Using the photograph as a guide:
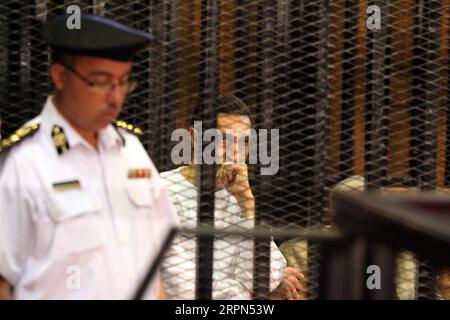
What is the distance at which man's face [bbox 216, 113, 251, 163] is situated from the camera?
215cm

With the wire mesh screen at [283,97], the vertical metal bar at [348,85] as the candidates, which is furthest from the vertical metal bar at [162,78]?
the vertical metal bar at [348,85]

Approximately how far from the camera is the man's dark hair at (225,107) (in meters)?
2.15

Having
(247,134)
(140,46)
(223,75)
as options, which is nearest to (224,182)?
(247,134)

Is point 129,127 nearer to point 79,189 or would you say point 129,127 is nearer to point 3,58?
point 79,189

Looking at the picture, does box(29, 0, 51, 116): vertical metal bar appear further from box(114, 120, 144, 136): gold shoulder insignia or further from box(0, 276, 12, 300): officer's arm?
box(0, 276, 12, 300): officer's arm

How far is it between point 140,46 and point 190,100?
28 cm

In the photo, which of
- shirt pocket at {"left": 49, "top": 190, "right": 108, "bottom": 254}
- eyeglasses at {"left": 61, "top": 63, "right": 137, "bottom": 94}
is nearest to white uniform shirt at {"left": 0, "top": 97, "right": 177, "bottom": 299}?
shirt pocket at {"left": 49, "top": 190, "right": 108, "bottom": 254}

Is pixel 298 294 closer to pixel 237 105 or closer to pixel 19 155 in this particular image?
pixel 237 105

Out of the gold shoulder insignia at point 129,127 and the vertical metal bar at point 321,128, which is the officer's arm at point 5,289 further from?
the vertical metal bar at point 321,128

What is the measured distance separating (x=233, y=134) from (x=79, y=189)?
1.74 feet

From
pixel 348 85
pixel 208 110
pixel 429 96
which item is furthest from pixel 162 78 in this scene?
pixel 429 96

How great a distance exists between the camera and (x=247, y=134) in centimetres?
216
